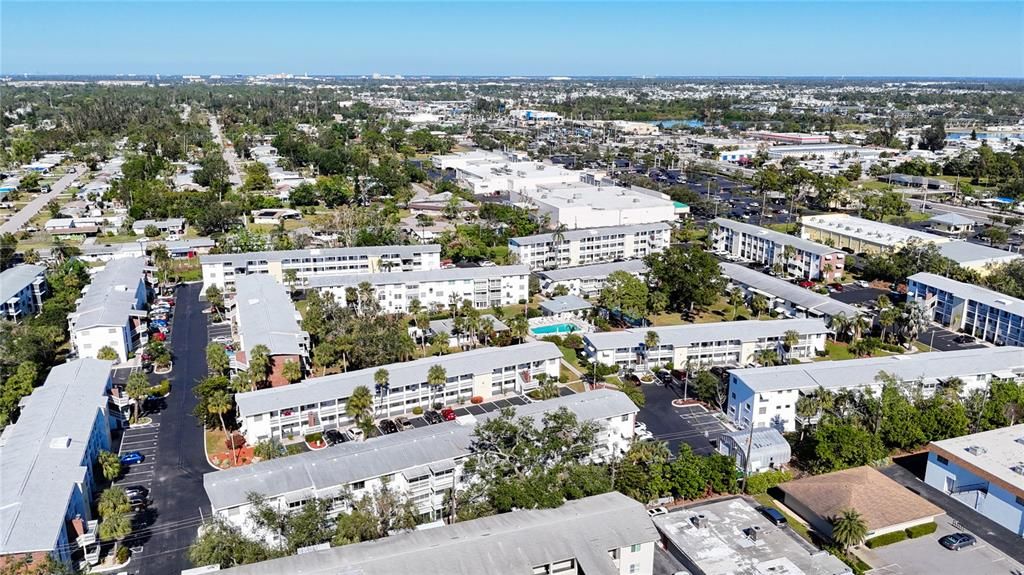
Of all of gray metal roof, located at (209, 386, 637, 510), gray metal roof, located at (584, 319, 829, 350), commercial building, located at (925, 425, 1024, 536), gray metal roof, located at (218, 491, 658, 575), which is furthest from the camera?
A: gray metal roof, located at (584, 319, 829, 350)

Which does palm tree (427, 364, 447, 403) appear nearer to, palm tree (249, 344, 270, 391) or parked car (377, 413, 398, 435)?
parked car (377, 413, 398, 435)

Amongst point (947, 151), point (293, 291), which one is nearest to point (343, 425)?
point (293, 291)

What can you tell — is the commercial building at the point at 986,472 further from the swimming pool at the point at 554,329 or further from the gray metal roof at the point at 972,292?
the swimming pool at the point at 554,329

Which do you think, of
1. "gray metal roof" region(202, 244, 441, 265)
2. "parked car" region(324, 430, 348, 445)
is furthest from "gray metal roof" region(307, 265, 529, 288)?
"parked car" region(324, 430, 348, 445)

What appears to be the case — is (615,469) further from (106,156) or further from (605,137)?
(605,137)

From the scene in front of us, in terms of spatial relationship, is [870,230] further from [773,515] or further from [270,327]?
[270,327]

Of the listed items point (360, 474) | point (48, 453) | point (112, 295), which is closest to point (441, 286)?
point (112, 295)
